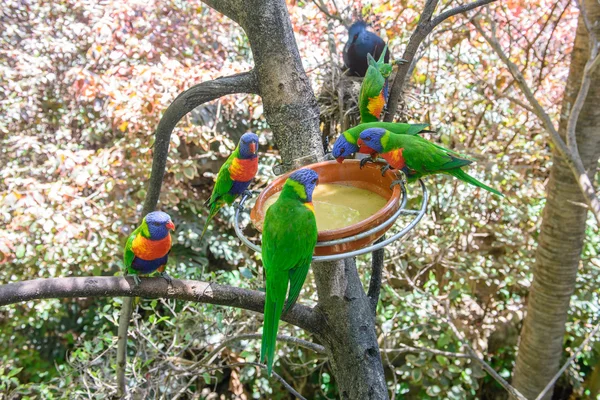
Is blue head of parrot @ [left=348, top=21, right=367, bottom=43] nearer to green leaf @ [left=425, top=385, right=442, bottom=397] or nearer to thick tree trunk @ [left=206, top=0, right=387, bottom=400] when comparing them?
thick tree trunk @ [left=206, top=0, right=387, bottom=400]

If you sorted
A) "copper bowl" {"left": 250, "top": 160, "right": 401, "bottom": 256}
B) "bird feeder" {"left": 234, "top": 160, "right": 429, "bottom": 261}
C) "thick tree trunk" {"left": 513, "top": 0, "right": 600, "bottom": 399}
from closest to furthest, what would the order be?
"bird feeder" {"left": 234, "top": 160, "right": 429, "bottom": 261}, "copper bowl" {"left": 250, "top": 160, "right": 401, "bottom": 256}, "thick tree trunk" {"left": 513, "top": 0, "right": 600, "bottom": 399}

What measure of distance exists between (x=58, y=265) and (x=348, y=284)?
2.57 meters

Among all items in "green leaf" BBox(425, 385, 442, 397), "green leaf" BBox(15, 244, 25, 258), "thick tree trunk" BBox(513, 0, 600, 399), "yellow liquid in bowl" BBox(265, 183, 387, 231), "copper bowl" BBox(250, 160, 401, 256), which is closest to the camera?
"copper bowl" BBox(250, 160, 401, 256)

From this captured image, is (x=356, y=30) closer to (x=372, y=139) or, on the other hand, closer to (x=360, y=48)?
(x=360, y=48)

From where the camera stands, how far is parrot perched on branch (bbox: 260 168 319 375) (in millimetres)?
1179

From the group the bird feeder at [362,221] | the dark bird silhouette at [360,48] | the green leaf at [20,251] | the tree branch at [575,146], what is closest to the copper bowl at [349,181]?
the bird feeder at [362,221]

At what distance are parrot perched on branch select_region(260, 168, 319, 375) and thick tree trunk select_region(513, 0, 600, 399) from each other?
5.64ft

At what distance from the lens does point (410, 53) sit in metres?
1.60

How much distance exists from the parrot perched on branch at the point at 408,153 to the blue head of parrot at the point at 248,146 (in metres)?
0.55

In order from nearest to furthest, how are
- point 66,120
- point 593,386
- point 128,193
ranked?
point 593,386 → point 128,193 → point 66,120

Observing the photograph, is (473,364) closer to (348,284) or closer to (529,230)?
(529,230)

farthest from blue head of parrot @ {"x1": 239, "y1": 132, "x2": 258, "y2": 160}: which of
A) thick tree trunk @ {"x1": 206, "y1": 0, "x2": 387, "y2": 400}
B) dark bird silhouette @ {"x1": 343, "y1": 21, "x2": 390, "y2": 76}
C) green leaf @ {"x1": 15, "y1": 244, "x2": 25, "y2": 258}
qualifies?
green leaf @ {"x1": 15, "y1": 244, "x2": 25, "y2": 258}

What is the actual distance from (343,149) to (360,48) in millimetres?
1667

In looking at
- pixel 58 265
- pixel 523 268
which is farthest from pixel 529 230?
pixel 58 265
